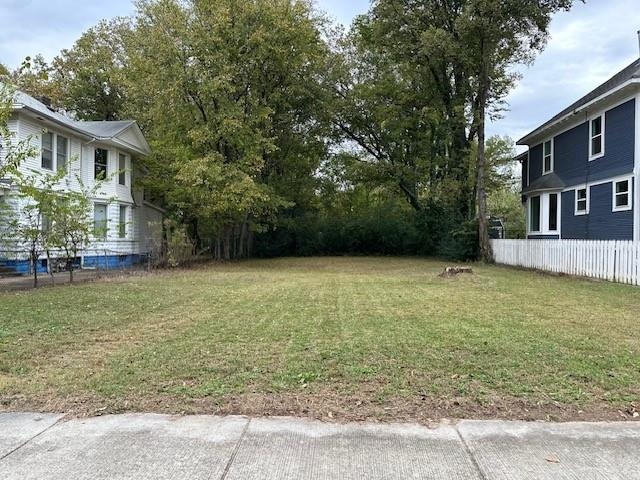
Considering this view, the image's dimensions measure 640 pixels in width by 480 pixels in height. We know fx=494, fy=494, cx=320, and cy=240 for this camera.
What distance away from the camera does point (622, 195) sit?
629 inches

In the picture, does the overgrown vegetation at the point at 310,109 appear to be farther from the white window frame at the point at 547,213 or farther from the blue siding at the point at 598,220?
the blue siding at the point at 598,220

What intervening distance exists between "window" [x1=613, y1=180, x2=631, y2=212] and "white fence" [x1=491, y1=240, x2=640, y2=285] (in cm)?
250

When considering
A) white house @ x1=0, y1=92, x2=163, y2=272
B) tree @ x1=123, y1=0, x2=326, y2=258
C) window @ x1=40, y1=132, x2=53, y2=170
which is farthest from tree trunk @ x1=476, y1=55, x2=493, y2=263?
window @ x1=40, y1=132, x2=53, y2=170

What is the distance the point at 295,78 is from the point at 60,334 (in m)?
21.3

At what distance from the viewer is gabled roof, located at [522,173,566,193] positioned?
19703 millimetres

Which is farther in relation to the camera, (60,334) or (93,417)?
(60,334)

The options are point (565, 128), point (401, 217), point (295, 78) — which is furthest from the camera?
point (401, 217)

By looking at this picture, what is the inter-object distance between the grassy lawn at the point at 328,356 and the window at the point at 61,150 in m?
10.1

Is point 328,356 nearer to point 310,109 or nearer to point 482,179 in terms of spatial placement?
point 482,179

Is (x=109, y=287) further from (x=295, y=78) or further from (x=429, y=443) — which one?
(x=295, y=78)

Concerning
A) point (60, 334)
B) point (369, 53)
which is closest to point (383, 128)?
point (369, 53)

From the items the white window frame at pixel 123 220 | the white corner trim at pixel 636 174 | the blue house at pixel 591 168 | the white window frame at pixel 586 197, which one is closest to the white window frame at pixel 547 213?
the blue house at pixel 591 168

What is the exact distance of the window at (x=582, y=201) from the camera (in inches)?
709

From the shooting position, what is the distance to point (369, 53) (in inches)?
1109
